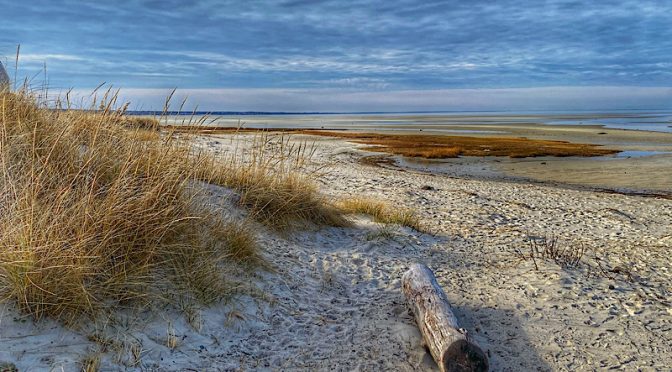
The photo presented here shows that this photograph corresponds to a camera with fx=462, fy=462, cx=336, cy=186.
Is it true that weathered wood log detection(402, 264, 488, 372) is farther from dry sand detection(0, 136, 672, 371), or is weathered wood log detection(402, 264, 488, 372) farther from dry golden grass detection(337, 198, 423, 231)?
dry golden grass detection(337, 198, 423, 231)

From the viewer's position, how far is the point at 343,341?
4184 millimetres

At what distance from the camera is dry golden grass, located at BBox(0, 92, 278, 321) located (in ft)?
10.6

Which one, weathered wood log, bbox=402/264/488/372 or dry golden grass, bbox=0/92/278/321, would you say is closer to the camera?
dry golden grass, bbox=0/92/278/321

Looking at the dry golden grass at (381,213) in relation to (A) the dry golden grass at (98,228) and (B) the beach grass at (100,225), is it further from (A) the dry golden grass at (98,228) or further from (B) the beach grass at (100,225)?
(A) the dry golden grass at (98,228)

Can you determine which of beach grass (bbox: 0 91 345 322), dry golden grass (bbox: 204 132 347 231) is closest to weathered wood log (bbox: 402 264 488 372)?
beach grass (bbox: 0 91 345 322)

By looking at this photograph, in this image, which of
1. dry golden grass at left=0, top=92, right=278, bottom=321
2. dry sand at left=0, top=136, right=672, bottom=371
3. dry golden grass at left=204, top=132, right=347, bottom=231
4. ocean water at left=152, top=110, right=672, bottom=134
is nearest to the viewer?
dry golden grass at left=0, top=92, right=278, bottom=321

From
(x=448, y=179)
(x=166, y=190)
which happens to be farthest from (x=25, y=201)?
(x=448, y=179)

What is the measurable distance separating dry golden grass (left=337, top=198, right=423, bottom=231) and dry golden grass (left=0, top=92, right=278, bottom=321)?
10.2 feet

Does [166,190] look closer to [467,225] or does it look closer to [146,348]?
[146,348]

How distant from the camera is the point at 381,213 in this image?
8102mm

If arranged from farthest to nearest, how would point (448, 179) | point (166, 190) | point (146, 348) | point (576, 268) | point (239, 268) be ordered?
point (448, 179) < point (576, 268) < point (239, 268) < point (166, 190) < point (146, 348)

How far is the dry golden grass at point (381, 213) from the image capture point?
25.5 feet

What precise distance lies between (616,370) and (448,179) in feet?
36.7

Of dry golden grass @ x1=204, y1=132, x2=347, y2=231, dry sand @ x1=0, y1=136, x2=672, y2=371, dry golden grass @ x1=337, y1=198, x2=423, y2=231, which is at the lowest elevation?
dry sand @ x1=0, y1=136, x2=672, y2=371
